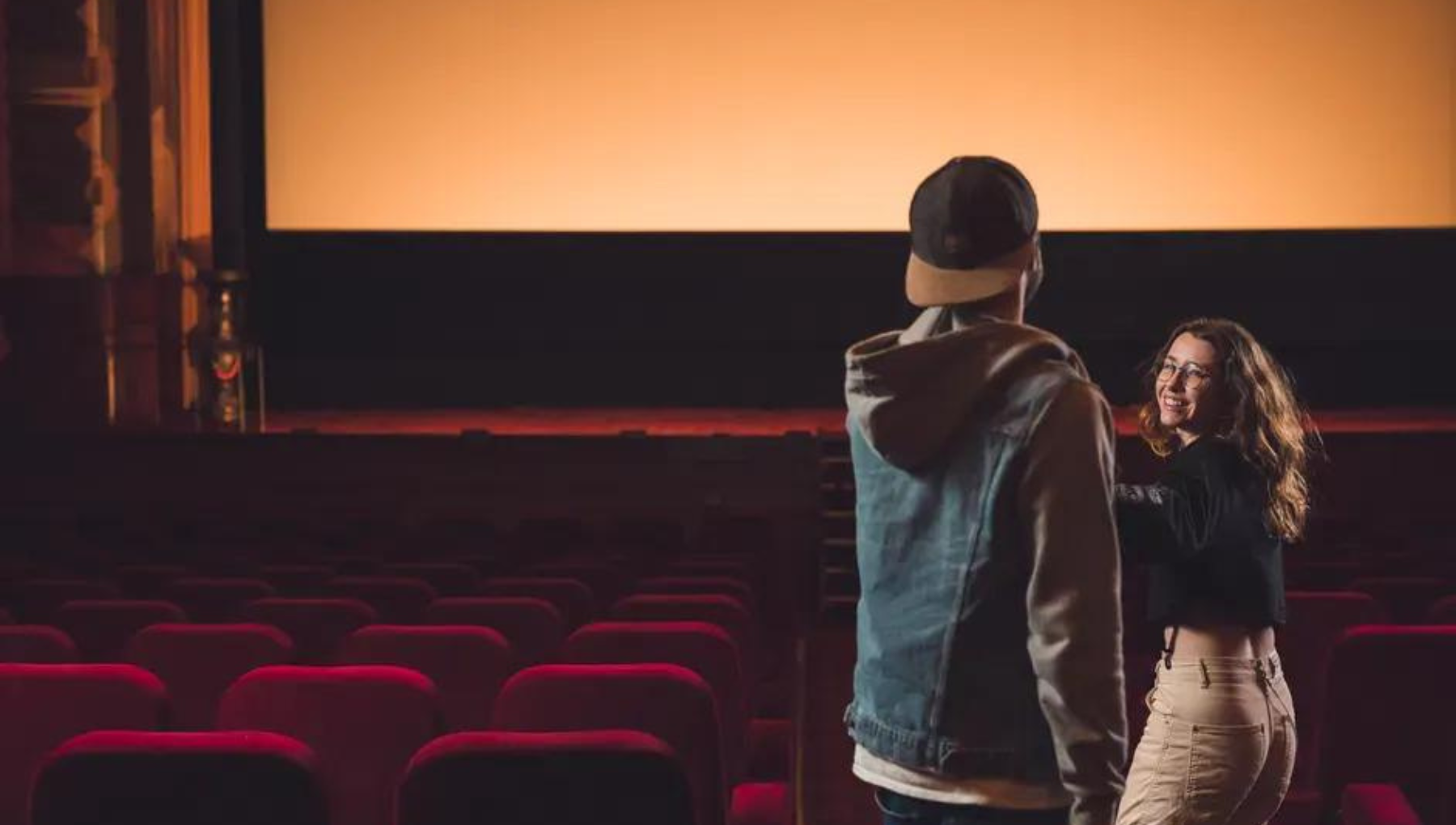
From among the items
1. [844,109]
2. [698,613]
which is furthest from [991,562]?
[844,109]

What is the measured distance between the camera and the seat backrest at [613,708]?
2469 millimetres

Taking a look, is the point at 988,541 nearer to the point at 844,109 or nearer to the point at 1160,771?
the point at 1160,771

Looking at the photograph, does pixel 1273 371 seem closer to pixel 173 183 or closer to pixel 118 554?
pixel 118 554

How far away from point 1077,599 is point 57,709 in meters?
1.65

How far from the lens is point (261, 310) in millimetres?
13109

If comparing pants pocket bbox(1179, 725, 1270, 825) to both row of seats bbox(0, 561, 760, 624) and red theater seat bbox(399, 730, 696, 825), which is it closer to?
red theater seat bbox(399, 730, 696, 825)

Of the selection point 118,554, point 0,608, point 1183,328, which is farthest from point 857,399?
point 118,554

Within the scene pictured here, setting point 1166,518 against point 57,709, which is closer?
point 1166,518

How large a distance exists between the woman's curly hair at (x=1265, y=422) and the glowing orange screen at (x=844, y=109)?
10331 mm

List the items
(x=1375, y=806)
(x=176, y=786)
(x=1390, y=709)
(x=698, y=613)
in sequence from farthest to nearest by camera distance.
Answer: (x=698, y=613) < (x=1390, y=709) < (x=1375, y=806) < (x=176, y=786)

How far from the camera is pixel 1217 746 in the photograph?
2279 mm

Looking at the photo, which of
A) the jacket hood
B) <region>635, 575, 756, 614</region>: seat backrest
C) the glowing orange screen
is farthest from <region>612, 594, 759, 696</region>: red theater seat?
the glowing orange screen

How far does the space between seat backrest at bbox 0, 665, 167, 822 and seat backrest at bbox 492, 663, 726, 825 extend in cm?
53

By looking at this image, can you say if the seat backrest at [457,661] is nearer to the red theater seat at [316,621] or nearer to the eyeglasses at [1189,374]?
the red theater seat at [316,621]
